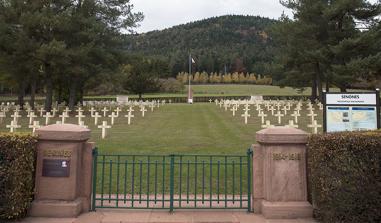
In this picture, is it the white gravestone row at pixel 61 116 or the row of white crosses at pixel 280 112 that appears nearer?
the row of white crosses at pixel 280 112

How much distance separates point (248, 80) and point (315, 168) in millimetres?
148731

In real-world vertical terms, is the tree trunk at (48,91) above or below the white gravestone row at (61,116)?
above

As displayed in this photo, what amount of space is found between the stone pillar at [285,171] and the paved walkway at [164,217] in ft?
0.95

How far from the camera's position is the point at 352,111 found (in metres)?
8.82

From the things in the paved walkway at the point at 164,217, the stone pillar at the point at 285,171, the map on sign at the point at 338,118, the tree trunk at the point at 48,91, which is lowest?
the paved walkway at the point at 164,217

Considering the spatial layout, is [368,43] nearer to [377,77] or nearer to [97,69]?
[377,77]

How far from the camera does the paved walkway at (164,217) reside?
6.65 metres

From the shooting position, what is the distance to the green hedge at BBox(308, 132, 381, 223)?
577cm

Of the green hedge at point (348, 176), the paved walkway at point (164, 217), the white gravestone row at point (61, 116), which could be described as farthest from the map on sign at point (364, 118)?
the white gravestone row at point (61, 116)

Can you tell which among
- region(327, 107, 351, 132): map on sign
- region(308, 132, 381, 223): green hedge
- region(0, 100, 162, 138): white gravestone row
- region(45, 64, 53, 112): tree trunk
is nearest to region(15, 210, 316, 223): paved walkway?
region(308, 132, 381, 223): green hedge

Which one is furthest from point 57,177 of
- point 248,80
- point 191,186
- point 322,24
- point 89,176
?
point 248,80

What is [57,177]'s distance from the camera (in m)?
7.02

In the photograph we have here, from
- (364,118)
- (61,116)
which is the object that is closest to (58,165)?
(364,118)

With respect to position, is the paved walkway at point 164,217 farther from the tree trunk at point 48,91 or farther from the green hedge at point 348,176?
the tree trunk at point 48,91
